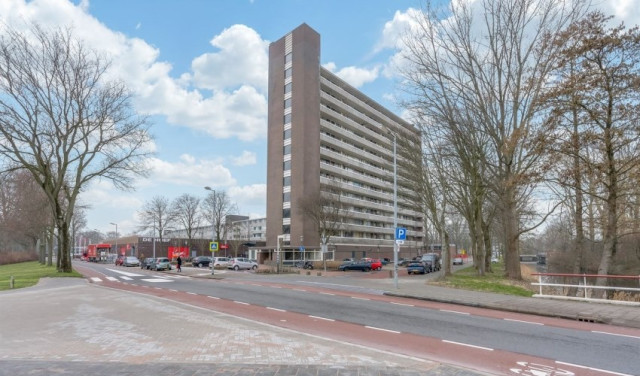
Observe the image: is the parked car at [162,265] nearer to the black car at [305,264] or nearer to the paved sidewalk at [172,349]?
the black car at [305,264]

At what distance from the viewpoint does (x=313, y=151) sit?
71.6m

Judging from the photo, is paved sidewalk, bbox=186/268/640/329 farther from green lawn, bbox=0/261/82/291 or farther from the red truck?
the red truck

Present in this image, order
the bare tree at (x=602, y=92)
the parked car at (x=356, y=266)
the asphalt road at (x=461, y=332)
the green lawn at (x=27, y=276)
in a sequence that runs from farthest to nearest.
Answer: the parked car at (x=356, y=266)
the green lawn at (x=27, y=276)
the bare tree at (x=602, y=92)
the asphalt road at (x=461, y=332)

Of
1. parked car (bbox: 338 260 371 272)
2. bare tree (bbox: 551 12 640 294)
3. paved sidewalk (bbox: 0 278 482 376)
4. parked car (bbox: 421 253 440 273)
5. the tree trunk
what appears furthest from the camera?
parked car (bbox: 338 260 371 272)

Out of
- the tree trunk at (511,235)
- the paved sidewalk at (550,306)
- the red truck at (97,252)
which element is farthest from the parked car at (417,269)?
the red truck at (97,252)

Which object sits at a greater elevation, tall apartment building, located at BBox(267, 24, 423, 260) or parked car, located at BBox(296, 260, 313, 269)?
tall apartment building, located at BBox(267, 24, 423, 260)

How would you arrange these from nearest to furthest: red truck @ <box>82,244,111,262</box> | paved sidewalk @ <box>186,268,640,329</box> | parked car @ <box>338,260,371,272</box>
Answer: paved sidewalk @ <box>186,268,640,329</box> < parked car @ <box>338,260,371,272</box> < red truck @ <box>82,244,111,262</box>

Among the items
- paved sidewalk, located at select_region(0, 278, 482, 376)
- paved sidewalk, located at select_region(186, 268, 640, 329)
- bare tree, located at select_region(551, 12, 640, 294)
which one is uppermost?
bare tree, located at select_region(551, 12, 640, 294)

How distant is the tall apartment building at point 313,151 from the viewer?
228ft

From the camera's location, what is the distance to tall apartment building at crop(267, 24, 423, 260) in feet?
228

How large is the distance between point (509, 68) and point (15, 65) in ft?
101

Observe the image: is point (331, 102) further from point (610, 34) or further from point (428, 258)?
point (610, 34)

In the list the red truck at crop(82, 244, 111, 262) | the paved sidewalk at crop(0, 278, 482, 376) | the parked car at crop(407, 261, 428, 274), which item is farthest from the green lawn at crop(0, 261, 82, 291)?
the red truck at crop(82, 244, 111, 262)

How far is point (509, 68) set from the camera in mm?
25281
